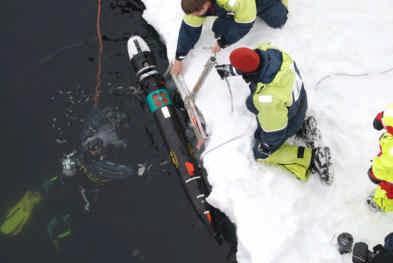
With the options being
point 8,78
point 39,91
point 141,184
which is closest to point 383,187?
point 141,184

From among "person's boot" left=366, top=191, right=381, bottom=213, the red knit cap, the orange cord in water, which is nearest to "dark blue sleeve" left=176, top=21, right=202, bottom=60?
the orange cord in water

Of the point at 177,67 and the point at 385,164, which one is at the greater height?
the point at 177,67

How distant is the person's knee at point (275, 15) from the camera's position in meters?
4.70

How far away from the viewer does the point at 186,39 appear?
4.50 metres

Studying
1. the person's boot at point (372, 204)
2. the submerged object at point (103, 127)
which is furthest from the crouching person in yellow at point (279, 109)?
the submerged object at point (103, 127)

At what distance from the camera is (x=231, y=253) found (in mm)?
4203

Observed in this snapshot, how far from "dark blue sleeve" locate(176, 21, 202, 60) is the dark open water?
83cm

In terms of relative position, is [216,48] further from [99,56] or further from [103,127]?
[99,56]

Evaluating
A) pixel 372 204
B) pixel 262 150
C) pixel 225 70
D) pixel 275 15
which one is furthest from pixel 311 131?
pixel 275 15

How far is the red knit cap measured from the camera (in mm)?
3260

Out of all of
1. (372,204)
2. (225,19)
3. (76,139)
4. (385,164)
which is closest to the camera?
(385,164)

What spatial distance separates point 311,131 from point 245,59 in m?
1.21

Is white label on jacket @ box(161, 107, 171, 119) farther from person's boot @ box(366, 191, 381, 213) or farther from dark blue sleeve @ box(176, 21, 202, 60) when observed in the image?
person's boot @ box(366, 191, 381, 213)

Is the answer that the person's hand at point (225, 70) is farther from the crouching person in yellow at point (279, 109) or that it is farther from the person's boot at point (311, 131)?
the person's boot at point (311, 131)
